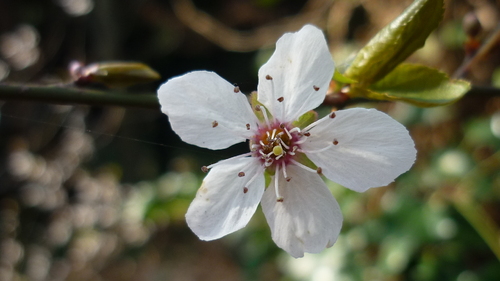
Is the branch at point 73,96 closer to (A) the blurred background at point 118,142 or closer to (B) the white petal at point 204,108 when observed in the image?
(B) the white petal at point 204,108

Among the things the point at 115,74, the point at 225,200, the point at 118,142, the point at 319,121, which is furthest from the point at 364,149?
the point at 118,142

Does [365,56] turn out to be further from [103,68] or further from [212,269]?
[212,269]

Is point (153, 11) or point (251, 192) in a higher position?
point (251, 192)

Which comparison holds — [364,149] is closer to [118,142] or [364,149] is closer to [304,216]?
[304,216]

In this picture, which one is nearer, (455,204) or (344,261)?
(455,204)

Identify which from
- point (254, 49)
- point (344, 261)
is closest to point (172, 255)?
point (254, 49)

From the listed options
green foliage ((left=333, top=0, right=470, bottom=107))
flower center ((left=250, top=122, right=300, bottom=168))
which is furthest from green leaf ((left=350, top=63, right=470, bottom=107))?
flower center ((left=250, top=122, right=300, bottom=168))

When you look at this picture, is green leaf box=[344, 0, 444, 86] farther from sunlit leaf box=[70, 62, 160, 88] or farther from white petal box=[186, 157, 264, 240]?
sunlit leaf box=[70, 62, 160, 88]
